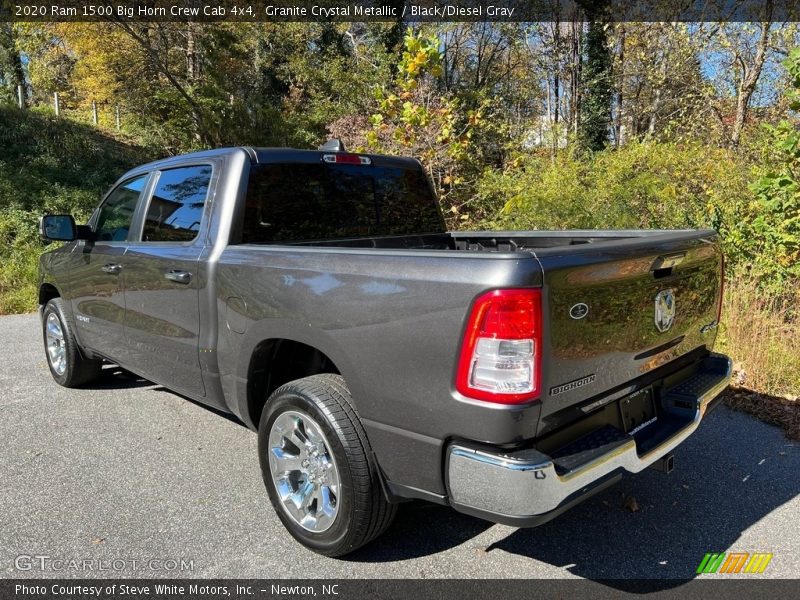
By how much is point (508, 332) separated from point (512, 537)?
4.62ft

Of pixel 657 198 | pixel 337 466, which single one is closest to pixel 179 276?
pixel 337 466

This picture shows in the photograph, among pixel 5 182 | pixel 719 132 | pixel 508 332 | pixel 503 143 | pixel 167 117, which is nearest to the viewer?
pixel 508 332

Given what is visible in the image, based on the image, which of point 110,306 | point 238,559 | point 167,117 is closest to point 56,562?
point 238,559

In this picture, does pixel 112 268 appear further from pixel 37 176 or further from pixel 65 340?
pixel 37 176

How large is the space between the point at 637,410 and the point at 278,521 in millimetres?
1918

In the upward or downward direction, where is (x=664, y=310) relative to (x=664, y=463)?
upward

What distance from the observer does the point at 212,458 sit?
3.79 m

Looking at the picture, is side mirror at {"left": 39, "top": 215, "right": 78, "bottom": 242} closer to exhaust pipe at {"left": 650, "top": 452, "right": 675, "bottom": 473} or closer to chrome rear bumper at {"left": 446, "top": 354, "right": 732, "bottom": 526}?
chrome rear bumper at {"left": 446, "top": 354, "right": 732, "bottom": 526}

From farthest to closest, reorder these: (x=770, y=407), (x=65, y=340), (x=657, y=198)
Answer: (x=657, y=198) → (x=65, y=340) → (x=770, y=407)

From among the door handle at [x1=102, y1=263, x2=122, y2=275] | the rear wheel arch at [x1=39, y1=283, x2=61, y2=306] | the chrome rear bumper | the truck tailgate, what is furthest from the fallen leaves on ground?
the rear wheel arch at [x1=39, y1=283, x2=61, y2=306]

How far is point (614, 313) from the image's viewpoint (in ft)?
7.67

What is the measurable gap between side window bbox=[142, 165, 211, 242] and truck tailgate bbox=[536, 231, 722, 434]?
223cm

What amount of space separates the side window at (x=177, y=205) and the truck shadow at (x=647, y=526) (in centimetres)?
214

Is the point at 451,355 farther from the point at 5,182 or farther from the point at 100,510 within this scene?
the point at 5,182
